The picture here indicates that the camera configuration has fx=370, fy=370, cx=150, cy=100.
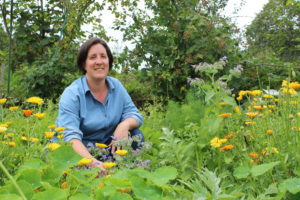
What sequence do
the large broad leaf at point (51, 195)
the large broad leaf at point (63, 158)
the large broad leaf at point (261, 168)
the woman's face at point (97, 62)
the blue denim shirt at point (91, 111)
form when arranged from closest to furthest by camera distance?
the large broad leaf at point (51, 195), the large broad leaf at point (63, 158), the large broad leaf at point (261, 168), the blue denim shirt at point (91, 111), the woman's face at point (97, 62)

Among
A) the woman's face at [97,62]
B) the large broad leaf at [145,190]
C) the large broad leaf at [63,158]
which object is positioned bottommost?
the large broad leaf at [145,190]

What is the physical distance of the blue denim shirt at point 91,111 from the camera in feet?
8.48

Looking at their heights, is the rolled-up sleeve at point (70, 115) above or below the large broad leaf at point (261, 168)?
above

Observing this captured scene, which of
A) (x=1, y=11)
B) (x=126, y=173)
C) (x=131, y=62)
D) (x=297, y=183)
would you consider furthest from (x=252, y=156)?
(x=1, y=11)

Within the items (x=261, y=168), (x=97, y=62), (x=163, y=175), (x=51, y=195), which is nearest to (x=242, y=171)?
(x=261, y=168)

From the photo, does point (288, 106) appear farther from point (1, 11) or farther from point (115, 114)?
point (1, 11)

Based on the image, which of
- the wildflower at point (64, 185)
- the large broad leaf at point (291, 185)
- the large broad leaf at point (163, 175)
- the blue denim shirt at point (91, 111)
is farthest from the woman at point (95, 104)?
the large broad leaf at point (291, 185)

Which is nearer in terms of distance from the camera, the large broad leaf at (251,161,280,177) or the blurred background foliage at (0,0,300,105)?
the large broad leaf at (251,161,280,177)

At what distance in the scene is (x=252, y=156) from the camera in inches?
69.8

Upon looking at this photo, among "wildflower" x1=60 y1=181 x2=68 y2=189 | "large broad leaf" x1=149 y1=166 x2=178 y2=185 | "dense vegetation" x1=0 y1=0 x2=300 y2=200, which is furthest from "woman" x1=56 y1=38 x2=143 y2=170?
"large broad leaf" x1=149 y1=166 x2=178 y2=185

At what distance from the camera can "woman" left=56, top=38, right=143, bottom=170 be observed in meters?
2.64

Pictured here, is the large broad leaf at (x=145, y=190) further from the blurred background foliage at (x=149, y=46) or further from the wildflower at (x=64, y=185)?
the blurred background foliage at (x=149, y=46)

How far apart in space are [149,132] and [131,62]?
81.0 inches

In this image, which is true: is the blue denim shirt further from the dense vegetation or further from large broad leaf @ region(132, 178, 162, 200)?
large broad leaf @ region(132, 178, 162, 200)
